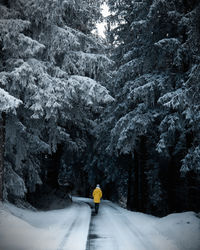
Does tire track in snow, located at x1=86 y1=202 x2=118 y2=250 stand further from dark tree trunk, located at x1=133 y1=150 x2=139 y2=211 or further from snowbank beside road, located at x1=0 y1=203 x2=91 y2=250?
dark tree trunk, located at x1=133 y1=150 x2=139 y2=211

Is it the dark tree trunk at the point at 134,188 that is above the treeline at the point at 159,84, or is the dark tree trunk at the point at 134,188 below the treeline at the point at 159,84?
below

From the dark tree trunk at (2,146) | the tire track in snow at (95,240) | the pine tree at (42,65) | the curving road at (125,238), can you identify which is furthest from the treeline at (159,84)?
the dark tree trunk at (2,146)

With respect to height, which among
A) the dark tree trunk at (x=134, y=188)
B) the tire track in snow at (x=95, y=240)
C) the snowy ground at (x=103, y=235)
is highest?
the dark tree trunk at (x=134, y=188)

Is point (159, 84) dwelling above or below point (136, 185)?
above

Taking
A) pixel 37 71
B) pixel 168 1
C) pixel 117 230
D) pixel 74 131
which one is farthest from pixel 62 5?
pixel 74 131

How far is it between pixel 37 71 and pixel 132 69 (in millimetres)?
6407

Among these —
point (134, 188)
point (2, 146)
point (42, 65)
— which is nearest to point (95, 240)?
point (2, 146)

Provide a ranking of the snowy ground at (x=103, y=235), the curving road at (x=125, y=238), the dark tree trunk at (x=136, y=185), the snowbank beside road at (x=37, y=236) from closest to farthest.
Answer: the snowbank beside road at (x=37, y=236), the snowy ground at (x=103, y=235), the curving road at (x=125, y=238), the dark tree trunk at (x=136, y=185)

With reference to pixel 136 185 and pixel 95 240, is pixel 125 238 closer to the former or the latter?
pixel 95 240

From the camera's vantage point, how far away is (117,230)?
32.3 ft

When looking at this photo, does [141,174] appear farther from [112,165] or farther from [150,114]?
[112,165]

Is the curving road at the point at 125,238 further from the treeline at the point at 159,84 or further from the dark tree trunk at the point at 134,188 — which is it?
the dark tree trunk at the point at 134,188

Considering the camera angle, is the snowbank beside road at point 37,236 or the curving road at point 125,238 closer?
the snowbank beside road at point 37,236

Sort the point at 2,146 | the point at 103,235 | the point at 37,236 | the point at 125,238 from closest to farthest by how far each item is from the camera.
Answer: the point at 37,236, the point at 125,238, the point at 103,235, the point at 2,146
